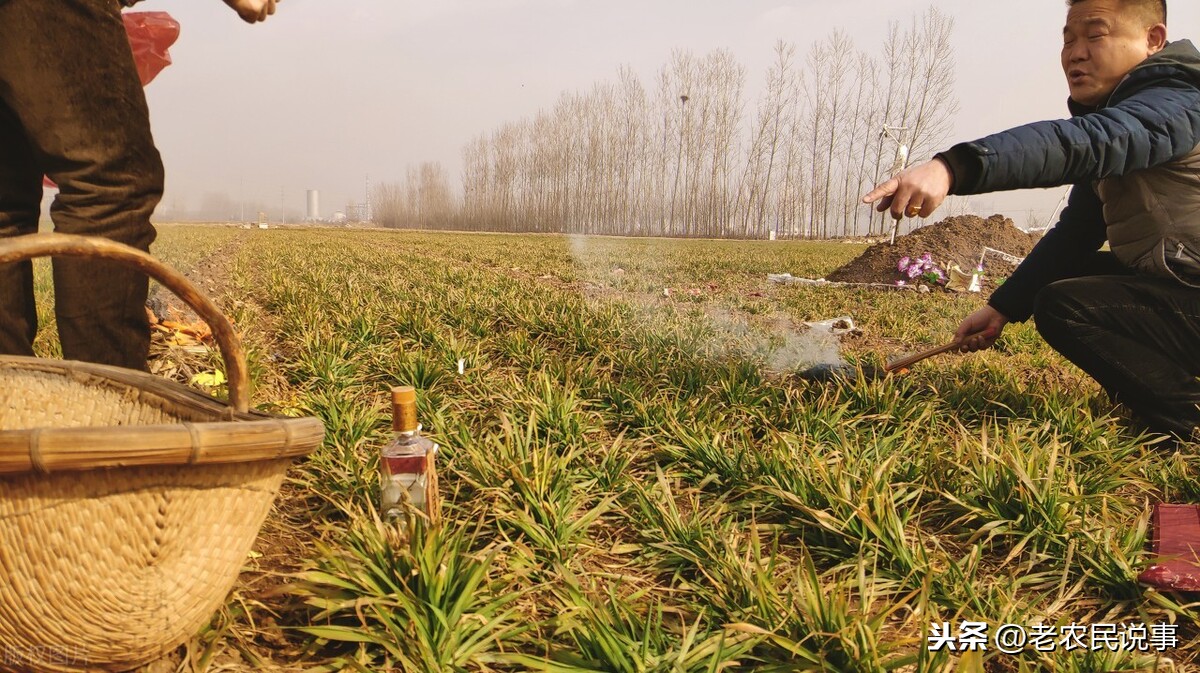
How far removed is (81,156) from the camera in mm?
1877

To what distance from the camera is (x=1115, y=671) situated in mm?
1412

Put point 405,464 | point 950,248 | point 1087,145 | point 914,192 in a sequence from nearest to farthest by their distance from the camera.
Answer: point 914,192 → point 405,464 → point 1087,145 → point 950,248

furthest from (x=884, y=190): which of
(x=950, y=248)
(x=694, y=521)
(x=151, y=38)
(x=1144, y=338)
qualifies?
(x=950, y=248)

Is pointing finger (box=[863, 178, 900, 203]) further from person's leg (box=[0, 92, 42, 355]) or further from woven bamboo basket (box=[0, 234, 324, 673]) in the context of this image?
person's leg (box=[0, 92, 42, 355])

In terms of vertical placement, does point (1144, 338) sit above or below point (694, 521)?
Answer: above

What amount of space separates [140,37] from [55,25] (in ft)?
4.86

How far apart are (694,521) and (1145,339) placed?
81.3 inches

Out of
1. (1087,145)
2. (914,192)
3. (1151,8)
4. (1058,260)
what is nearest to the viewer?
(914,192)

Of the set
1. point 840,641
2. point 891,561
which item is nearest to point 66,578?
point 840,641

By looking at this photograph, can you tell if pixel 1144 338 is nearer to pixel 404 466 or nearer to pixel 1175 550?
pixel 1175 550

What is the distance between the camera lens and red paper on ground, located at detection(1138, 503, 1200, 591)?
168cm

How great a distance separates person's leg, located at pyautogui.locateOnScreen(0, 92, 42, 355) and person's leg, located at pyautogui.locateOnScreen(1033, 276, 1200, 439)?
11.7ft

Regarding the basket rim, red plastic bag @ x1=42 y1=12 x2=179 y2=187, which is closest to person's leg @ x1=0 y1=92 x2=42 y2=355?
red plastic bag @ x1=42 y1=12 x2=179 y2=187

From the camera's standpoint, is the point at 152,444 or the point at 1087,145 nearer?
the point at 152,444
